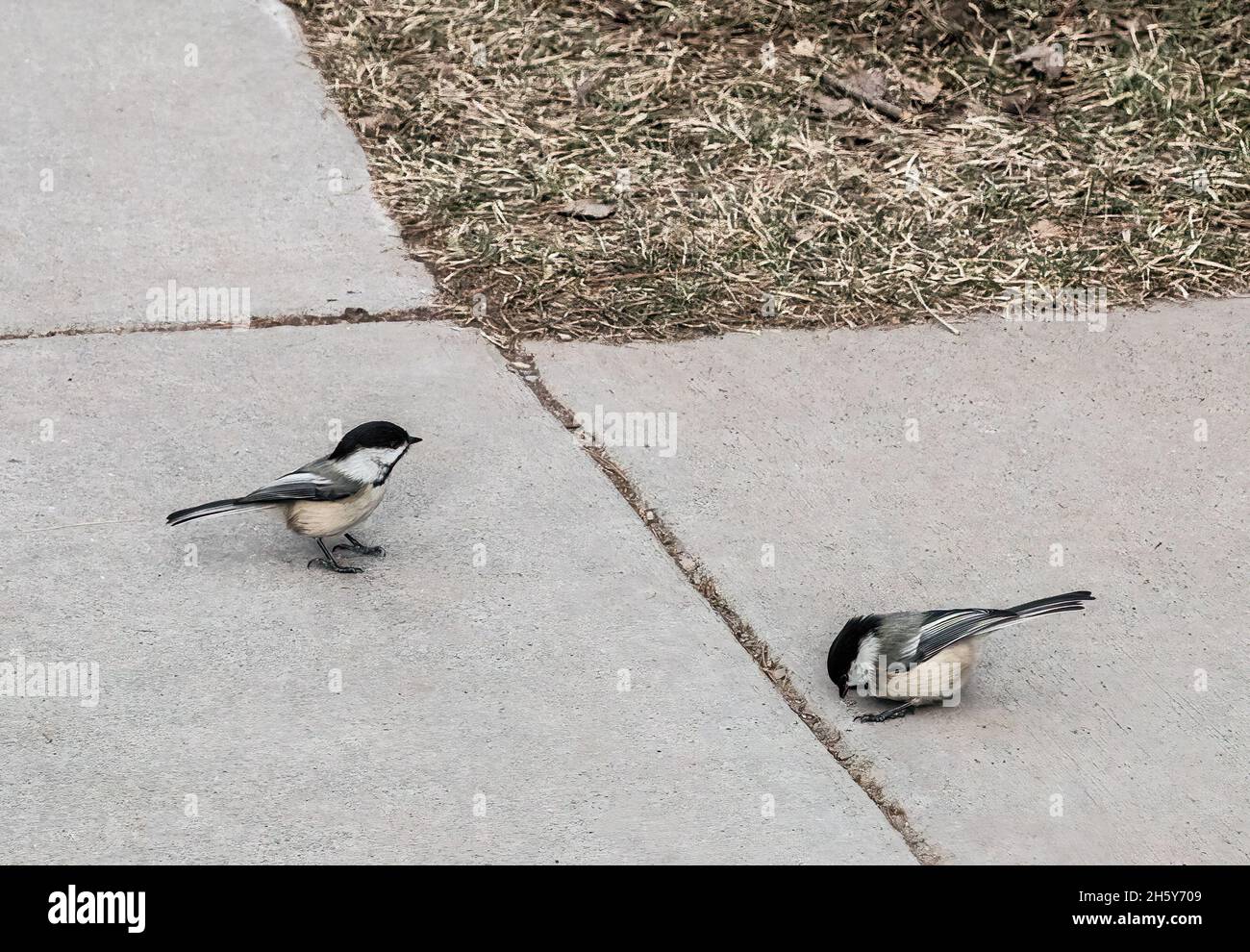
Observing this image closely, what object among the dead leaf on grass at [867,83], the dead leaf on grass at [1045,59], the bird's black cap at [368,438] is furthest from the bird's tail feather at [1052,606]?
the dead leaf on grass at [1045,59]

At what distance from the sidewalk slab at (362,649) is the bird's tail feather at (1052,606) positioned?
28.9 inches

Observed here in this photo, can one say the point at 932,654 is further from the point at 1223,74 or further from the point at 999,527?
the point at 1223,74

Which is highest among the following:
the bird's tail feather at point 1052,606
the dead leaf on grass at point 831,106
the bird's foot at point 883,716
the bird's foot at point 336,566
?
the dead leaf on grass at point 831,106

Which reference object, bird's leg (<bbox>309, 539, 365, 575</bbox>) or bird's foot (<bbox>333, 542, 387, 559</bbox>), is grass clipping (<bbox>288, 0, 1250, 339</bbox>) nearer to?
bird's foot (<bbox>333, 542, 387, 559</bbox>)

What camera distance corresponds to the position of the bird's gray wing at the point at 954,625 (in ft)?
14.2

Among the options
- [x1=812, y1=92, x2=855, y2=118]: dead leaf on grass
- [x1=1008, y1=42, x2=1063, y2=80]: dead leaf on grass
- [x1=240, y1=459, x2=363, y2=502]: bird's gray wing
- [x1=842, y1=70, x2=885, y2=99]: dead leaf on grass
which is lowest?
[x1=240, y1=459, x2=363, y2=502]: bird's gray wing

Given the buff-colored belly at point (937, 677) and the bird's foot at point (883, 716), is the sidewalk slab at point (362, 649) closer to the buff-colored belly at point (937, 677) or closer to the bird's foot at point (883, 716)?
the bird's foot at point (883, 716)

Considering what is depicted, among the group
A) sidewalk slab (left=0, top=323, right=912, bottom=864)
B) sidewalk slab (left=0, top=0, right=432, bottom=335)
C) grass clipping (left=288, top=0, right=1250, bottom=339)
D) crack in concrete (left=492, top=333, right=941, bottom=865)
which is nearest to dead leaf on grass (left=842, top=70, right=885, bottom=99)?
grass clipping (left=288, top=0, right=1250, bottom=339)

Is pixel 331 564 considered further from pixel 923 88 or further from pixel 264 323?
pixel 923 88

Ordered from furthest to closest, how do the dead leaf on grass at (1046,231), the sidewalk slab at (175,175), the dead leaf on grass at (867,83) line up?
the dead leaf on grass at (867,83)
the dead leaf on grass at (1046,231)
the sidewalk slab at (175,175)

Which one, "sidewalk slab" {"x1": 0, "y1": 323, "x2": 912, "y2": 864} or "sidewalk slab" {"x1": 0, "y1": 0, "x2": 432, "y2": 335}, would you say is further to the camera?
"sidewalk slab" {"x1": 0, "y1": 0, "x2": 432, "y2": 335}

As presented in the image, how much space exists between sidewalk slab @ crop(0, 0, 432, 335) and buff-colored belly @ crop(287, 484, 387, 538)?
146 cm

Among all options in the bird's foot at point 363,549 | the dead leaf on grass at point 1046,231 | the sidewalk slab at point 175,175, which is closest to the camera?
the bird's foot at point 363,549

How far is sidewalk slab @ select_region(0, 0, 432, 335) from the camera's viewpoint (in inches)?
242
